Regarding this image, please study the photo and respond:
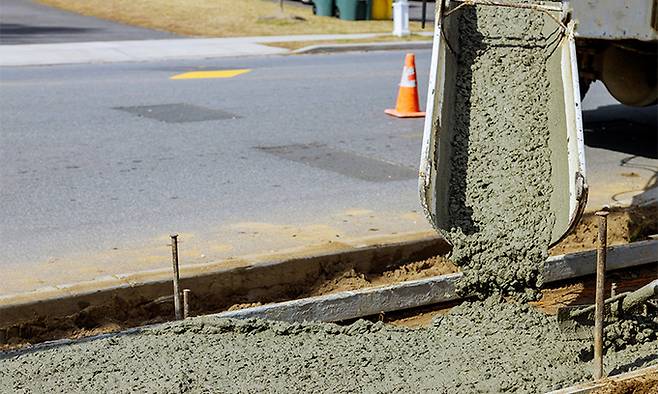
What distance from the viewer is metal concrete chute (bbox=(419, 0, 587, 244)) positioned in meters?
6.23

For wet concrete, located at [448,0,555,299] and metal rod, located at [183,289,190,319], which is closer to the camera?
metal rod, located at [183,289,190,319]

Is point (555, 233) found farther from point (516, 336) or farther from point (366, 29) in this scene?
point (366, 29)

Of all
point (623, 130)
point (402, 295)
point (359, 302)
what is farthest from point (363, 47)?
point (359, 302)

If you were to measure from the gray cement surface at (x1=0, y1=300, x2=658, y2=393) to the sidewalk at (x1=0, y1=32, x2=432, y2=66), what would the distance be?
14000mm

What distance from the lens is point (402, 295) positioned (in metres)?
6.42

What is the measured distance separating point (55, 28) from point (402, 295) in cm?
2138

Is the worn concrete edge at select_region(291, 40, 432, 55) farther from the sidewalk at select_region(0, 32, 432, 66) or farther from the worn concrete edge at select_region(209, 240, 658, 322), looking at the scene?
the worn concrete edge at select_region(209, 240, 658, 322)

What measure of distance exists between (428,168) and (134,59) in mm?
14047

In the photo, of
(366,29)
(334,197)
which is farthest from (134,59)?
(334,197)

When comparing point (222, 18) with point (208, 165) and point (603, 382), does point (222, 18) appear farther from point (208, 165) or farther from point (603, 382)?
point (603, 382)

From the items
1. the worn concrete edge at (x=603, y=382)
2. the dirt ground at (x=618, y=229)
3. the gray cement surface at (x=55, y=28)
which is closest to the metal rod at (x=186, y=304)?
the worn concrete edge at (x=603, y=382)

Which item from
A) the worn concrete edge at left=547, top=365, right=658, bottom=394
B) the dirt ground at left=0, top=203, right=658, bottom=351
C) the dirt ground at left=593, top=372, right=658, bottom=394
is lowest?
the dirt ground at left=0, top=203, right=658, bottom=351

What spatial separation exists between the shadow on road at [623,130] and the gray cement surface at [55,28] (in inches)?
510

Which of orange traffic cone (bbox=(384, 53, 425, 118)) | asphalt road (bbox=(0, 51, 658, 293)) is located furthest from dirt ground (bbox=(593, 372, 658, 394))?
orange traffic cone (bbox=(384, 53, 425, 118))
